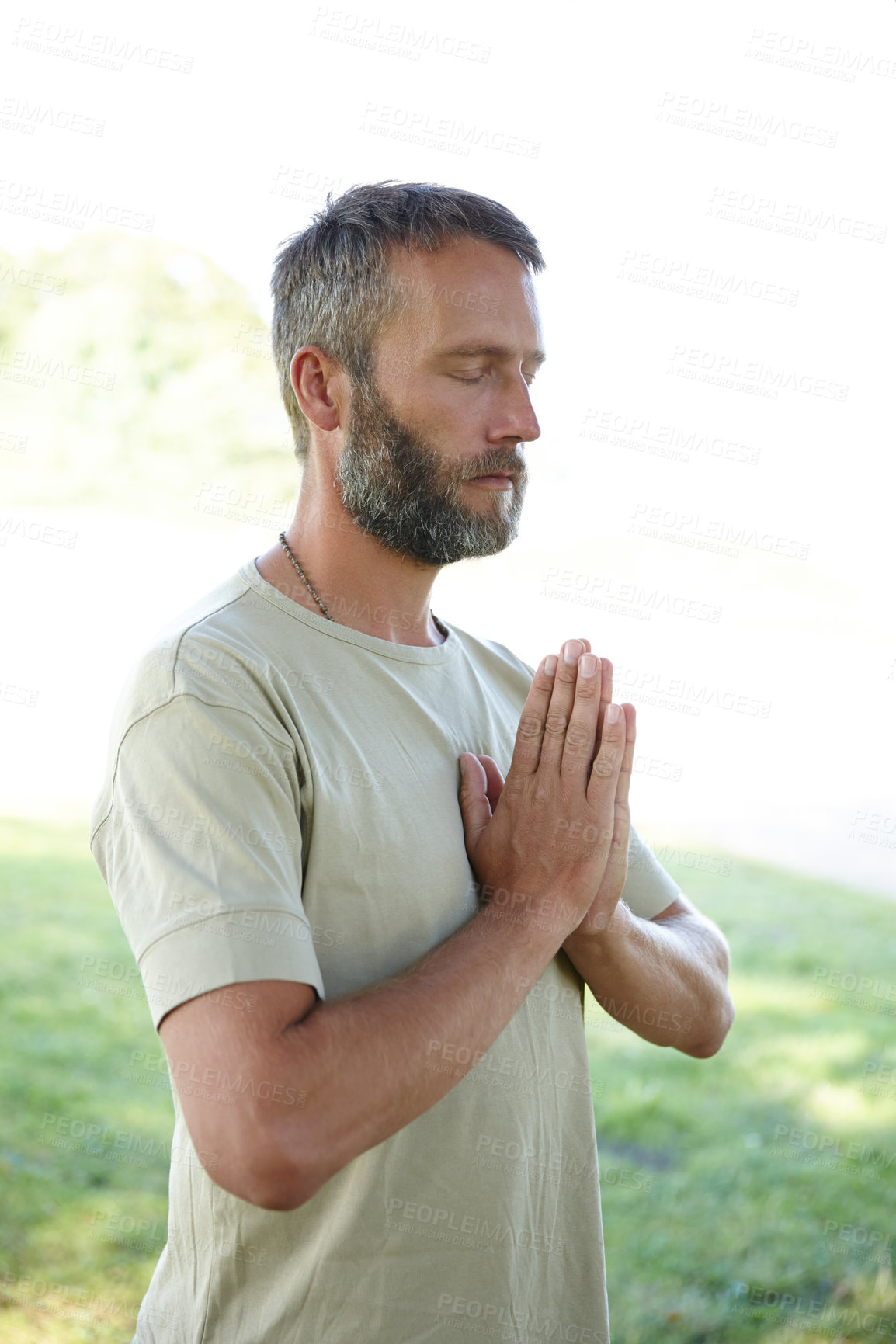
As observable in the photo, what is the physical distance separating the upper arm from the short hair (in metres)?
0.89

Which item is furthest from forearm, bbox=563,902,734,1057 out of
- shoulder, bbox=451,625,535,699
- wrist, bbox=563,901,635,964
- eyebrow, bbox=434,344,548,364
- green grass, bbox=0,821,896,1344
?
green grass, bbox=0,821,896,1344

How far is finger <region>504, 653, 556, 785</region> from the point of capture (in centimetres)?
142

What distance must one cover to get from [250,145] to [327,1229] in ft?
15.4

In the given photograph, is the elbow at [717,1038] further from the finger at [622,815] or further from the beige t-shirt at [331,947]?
the finger at [622,815]

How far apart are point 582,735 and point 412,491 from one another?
41 centimetres

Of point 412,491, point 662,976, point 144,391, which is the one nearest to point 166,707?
point 412,491

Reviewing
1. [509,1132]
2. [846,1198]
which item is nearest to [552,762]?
[509,1132]

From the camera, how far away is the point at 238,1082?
3.32 ft

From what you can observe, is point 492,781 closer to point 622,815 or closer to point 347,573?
point 622,815

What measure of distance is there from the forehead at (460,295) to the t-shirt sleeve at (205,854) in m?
0.64

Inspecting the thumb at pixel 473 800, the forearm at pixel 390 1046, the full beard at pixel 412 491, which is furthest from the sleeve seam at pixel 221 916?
the full beard at pixel 412 491

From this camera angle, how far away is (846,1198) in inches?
130

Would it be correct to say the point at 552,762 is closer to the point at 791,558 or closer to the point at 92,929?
the point at 92,929

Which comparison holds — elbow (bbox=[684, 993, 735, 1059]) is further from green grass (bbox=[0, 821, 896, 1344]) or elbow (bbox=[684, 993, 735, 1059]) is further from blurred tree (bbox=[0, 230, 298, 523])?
blurred tree (bbox=[0, 230, 298, 523])
